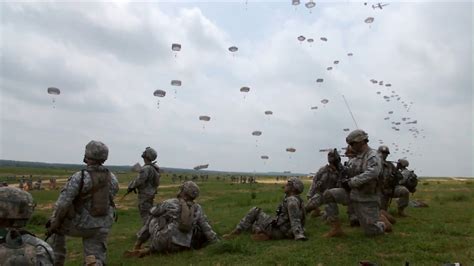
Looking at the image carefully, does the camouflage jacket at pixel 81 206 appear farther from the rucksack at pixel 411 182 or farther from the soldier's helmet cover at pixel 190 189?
the rucksack at pixel 411 182

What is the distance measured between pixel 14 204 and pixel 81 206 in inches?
160

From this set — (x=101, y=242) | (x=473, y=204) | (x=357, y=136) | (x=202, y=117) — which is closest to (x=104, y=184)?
(x=101, y=242)

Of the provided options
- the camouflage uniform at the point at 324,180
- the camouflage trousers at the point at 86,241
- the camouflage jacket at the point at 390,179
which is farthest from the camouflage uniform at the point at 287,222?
the camouflage trousers at the point at 86,241

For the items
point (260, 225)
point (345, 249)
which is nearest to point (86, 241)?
point (260, 225)

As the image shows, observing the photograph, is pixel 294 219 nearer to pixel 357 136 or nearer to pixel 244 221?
pixel 244 221

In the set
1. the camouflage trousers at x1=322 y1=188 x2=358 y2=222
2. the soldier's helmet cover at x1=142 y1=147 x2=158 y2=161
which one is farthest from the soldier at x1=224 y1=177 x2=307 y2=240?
the soldier's helmet cover at x1=142 y1=147 x2=158 y2=161

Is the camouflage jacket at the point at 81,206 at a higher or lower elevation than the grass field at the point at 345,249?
higher

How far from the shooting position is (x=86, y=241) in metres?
8.75

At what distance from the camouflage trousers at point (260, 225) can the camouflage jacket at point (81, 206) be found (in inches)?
183

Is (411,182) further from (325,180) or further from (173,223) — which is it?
(173,223)

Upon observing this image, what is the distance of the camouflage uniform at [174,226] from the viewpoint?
10.6 metres

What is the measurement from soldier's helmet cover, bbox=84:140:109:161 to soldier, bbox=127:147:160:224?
Answer: 5446 mm

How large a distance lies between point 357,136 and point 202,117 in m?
22.4

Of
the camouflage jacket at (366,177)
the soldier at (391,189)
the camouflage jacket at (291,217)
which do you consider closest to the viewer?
the camouflage jacket at (366,177)
